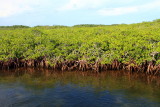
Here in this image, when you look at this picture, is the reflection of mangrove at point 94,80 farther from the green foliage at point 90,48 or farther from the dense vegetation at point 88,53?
the green foliage at point 90,48

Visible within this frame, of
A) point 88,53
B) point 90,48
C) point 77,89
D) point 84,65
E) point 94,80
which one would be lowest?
point 77,89

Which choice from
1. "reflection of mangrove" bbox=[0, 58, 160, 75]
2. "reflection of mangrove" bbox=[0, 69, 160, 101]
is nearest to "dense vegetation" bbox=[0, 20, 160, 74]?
"reflection of mangrove" bbox=[0, 58, 160, 75]

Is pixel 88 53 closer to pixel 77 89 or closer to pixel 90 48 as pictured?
pixel 90 48

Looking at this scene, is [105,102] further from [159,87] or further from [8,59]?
[8,59]

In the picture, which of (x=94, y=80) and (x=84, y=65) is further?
(x=84, y=65)

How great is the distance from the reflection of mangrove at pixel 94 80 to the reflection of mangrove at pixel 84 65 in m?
0.52

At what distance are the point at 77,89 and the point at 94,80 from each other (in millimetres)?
2239

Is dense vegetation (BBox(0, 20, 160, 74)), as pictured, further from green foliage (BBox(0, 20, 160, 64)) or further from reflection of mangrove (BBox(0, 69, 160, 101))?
reflection of mangrove (BBox(0, 69, 160, 101))

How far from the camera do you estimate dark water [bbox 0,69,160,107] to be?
34.9 feet

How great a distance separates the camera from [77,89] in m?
12.7

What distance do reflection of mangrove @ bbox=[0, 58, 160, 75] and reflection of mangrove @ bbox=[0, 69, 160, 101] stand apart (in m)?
0.52

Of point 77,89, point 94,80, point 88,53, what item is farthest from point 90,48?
point 77,89

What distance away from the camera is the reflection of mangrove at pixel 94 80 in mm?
12594

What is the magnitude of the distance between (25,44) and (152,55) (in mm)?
10884
